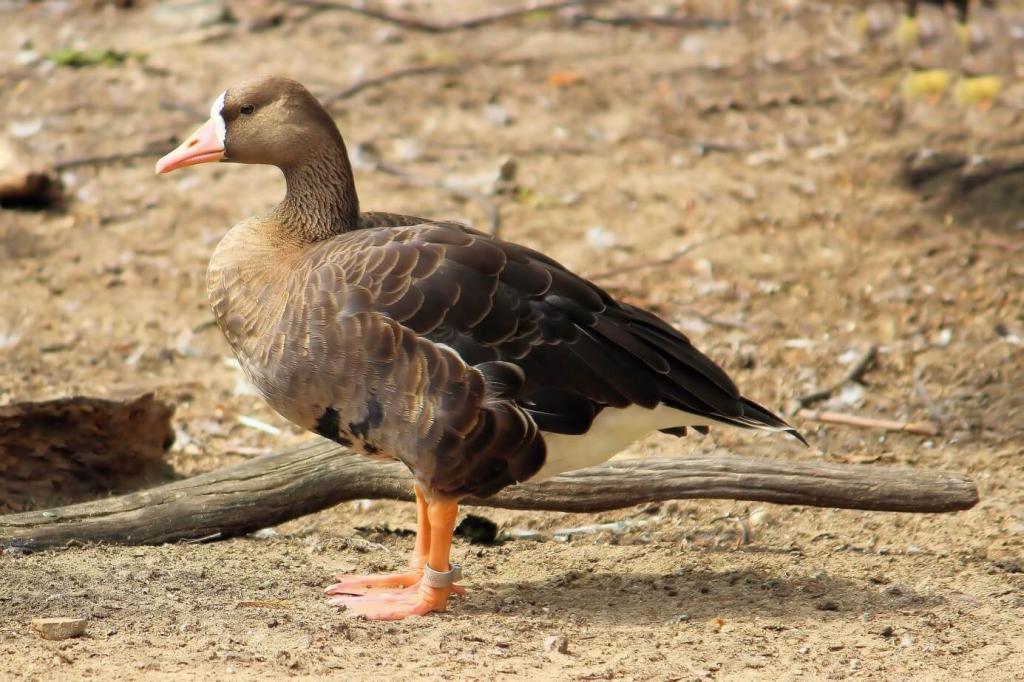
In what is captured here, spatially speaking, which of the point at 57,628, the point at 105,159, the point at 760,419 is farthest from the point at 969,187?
the point at 57,628

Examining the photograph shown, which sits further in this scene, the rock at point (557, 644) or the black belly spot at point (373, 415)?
the black belly spot at point (373, 415)

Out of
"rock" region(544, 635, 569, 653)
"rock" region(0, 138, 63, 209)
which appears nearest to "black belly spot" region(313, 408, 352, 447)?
"rock" region(544, 635, 569, 653)

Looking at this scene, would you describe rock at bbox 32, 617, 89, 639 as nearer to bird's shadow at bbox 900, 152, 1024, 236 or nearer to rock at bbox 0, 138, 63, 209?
rock at bbox 0, 138, 63, 209

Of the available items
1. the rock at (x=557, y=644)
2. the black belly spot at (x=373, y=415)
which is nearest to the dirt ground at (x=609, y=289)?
the rock at (x=557, y=644)

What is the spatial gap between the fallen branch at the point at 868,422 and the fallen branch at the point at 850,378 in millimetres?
120

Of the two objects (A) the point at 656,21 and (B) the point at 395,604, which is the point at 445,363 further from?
(A) the point at 656,21

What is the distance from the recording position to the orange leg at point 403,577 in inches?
192

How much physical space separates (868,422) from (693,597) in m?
2.19

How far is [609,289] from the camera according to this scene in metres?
8.35

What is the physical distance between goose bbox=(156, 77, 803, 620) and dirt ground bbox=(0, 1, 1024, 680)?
58 centimetres

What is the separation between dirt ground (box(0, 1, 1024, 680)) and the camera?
14.9 ft

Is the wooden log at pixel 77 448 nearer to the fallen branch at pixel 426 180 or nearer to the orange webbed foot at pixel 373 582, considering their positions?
the orange webbed foot at pixel 373 582

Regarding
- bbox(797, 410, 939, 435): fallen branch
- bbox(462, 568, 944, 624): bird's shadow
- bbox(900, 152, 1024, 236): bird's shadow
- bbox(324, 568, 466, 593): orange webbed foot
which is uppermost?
bbox(900, 152, 1024, 236): bird's shadow

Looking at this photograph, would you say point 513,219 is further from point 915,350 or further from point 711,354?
point 915,350
